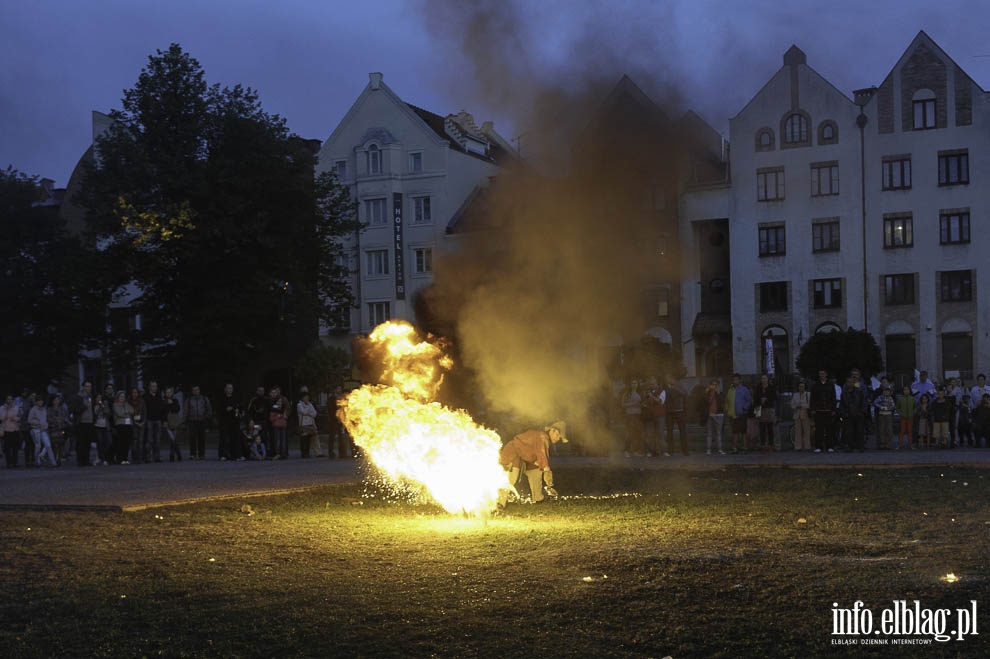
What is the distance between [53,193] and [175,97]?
43022 millimetres

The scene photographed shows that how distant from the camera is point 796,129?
150ft

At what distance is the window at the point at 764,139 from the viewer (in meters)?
38.4

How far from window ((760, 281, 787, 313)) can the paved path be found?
92.6 ft

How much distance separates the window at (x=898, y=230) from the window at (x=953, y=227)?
1.44 meters

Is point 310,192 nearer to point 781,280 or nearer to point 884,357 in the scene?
point 781,280

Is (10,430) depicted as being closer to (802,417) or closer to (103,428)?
(103,428)

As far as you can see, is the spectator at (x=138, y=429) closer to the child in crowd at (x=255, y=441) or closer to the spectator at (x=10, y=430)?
the child in crowd at (x=255, y=441)

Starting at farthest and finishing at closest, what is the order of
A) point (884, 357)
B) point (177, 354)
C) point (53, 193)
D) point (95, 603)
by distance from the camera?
point (53, 193)
point (884, 357)
point (177, 354)
point (95, 603)

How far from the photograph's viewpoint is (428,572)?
10672mm

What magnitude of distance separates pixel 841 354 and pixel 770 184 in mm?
8438

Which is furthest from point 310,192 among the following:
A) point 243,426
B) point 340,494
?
point 340,494

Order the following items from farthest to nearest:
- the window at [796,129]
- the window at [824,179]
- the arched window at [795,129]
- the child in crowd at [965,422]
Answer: the window at [824,179]
the window at [796,129]
the arched window at [795,129]
the child in crowd at [965,422]

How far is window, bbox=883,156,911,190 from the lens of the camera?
51875mm

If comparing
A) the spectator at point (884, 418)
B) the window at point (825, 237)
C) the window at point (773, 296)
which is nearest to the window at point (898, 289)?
the window at point (825, 237)
